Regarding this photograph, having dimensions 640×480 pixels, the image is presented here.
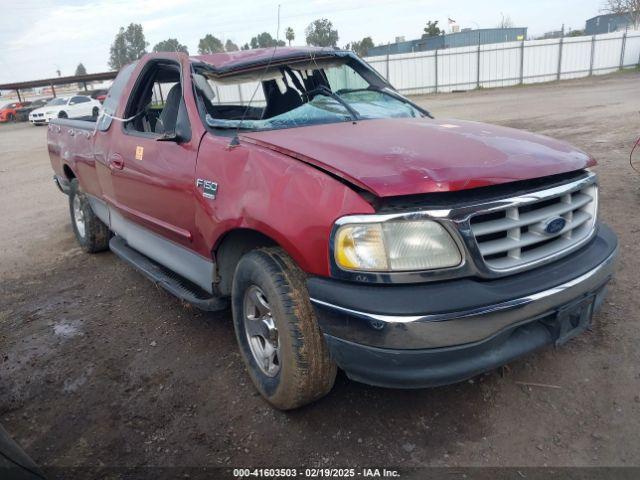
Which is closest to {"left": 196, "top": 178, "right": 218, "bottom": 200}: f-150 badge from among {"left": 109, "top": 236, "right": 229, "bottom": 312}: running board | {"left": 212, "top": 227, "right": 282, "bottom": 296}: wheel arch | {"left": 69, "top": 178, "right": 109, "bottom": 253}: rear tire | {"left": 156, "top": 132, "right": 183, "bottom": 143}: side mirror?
{"left": 212, "top": 227, "right": 282, "bottom": 296}: wheel arch

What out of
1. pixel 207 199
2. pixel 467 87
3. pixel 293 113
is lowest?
pixel 467 87

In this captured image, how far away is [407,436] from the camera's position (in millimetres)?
2471

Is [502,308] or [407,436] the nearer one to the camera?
[502,308]

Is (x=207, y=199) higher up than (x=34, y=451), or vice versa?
(x=207, y=199)

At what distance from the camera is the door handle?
392 cm

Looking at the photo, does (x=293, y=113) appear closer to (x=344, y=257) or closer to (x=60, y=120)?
(x=344, y=257)

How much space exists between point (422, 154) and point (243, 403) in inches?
64.9

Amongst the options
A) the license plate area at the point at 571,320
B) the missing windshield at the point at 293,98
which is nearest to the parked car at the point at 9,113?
the missing windshield at the point at 293,98

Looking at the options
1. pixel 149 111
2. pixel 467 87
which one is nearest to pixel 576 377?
pixel 149 111

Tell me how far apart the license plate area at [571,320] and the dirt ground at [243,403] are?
1.42 ft

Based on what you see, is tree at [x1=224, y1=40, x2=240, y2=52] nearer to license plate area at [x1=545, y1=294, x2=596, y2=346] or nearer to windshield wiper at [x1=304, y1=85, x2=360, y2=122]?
windshield wiper at [x1=304, y1=85, x2=360, y2=122]

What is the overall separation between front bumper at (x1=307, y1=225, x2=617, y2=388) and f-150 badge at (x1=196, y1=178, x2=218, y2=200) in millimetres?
892

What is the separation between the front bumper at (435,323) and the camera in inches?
79.0

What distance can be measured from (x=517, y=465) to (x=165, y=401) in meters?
1.86
